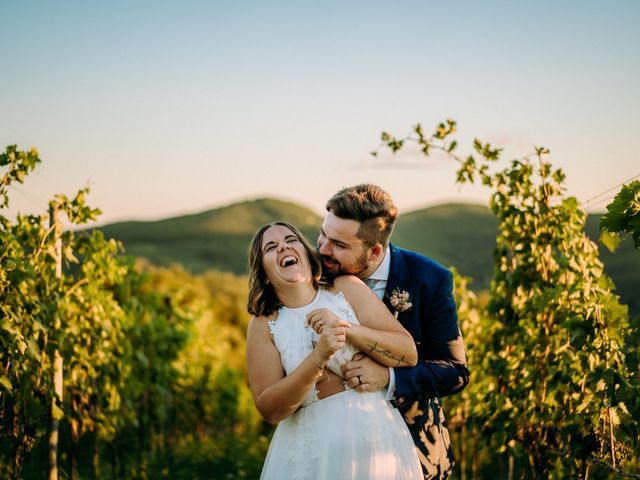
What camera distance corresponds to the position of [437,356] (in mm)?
3447

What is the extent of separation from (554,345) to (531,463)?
2.83ft

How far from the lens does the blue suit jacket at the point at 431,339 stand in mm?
3410

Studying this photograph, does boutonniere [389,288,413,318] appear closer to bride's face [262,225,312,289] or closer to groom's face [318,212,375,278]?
groom's face [318,212,375,278]

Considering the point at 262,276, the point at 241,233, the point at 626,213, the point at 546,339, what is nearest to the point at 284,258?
the point at 262,276

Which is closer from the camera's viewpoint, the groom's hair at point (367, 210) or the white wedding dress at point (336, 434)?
the white wedding dress at point (336, 434)

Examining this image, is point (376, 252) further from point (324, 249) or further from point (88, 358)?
point (88, 358)

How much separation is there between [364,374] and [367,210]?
0.80m

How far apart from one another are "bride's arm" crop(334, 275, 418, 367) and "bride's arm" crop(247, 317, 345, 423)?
236 millimetres

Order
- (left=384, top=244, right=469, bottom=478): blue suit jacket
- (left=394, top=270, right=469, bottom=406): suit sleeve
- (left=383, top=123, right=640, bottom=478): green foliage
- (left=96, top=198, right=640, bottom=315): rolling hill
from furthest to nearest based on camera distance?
(left=96, top=198, right=640, bottom=315): rolling hill < (left=383, top=123, right=640, bottom=478): green foliage < (left=384, top=244, right=469, bottom=478): blue suit jacket < (left=394, top=270, right=469, bottom=406): suit sleeve

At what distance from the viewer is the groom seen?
3383 mm

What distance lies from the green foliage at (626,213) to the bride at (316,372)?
1.03 m

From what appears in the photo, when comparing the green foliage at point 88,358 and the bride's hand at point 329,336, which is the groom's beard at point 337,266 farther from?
the green foliage at point 88,358

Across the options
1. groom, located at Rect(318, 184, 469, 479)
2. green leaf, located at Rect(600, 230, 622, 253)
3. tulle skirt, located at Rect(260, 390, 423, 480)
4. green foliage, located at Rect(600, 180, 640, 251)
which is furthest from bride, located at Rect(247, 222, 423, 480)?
green leaf, located at Rect(600, 230, 622, 253)

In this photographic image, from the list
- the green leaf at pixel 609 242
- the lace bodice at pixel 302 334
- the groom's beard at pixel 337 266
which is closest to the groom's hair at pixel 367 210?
the groom's beard at pixel 337 266
